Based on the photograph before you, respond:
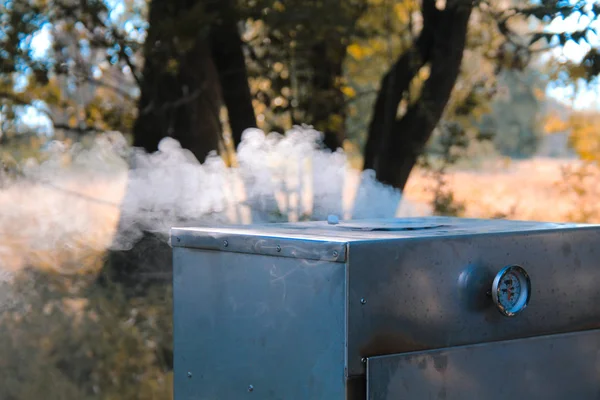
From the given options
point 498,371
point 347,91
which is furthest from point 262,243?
point 347,91

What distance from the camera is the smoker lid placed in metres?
2.33

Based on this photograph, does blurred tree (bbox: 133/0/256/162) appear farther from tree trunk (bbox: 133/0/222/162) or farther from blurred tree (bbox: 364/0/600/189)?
blurred tree (bbox: 364/0/600/189)

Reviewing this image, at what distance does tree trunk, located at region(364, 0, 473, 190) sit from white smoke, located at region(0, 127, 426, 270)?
1.05 metres

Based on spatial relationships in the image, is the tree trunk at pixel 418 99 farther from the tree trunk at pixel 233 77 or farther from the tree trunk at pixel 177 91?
the tree trunk at pixel 177 91

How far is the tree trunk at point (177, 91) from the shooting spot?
5.88m

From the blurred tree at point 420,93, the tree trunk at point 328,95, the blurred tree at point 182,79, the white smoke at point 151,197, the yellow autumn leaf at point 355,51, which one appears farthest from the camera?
the yellow autumn leaf at point 355,51

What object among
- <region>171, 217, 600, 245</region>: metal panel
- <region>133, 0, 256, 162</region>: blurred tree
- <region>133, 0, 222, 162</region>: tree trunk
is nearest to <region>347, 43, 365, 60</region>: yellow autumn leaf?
<region>133, 0, 256, 162</region>: blurred tree

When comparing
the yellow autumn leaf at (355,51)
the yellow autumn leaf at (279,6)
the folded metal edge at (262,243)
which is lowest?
the folded metal edge at (262,243)

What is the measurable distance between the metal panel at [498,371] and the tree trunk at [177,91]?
11.2 feet

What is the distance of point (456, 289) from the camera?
246 centimetres

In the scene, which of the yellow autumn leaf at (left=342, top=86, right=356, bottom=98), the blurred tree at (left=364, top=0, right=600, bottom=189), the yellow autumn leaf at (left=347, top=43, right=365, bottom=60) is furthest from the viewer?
the yellow autumn leaf at (left=347, top=43, right=365, bottom=60)

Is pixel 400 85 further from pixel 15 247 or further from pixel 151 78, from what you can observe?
pixel 15 247

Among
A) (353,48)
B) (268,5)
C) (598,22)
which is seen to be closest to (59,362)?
(268,5)

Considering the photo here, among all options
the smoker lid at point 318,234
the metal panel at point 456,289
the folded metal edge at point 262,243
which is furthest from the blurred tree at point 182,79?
the metal panel at point 456,289
